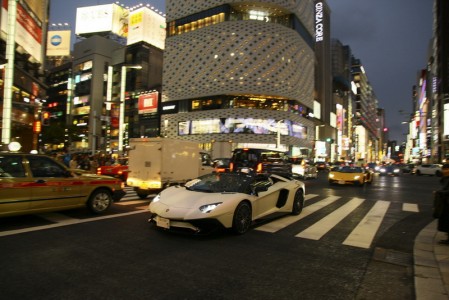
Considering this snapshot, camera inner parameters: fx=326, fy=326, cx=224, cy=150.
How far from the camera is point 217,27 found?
67188 mm

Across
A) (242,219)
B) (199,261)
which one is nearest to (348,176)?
(242,219)

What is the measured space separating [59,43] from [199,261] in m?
70.8

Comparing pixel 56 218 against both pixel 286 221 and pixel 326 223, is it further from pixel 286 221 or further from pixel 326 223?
pixel 326 223

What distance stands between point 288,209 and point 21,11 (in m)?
35.0

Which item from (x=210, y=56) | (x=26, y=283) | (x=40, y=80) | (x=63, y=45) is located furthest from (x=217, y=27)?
(x=26, y=283)

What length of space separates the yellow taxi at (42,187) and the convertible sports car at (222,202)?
2.29m

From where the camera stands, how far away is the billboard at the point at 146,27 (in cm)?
8738

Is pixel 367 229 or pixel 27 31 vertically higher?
pixel 27 31

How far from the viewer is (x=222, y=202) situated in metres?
6.41

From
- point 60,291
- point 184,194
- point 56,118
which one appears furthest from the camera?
point 56,118

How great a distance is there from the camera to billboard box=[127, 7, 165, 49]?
87.4m

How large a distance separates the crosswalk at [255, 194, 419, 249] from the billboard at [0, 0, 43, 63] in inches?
1178

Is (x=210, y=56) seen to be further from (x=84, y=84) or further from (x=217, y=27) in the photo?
(x=84, y=84)

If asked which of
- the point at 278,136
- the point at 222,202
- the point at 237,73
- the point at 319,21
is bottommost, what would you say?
the point at 222,202
